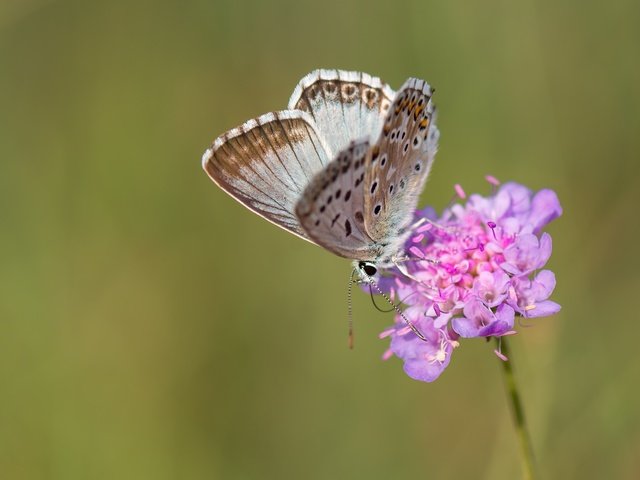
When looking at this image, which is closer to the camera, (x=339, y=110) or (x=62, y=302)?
(x=339, y=110)

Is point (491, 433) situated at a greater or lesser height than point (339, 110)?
lesser

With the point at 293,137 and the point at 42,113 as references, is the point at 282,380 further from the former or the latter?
the point at 42,113

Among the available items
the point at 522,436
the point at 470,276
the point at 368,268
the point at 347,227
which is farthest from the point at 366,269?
the point at 522,436

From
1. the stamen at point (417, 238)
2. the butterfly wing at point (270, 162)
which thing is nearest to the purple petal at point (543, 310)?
the stamen at point (417, 238)

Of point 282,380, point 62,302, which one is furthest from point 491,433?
point 62,302

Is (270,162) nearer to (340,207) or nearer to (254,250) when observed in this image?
(340,207)
